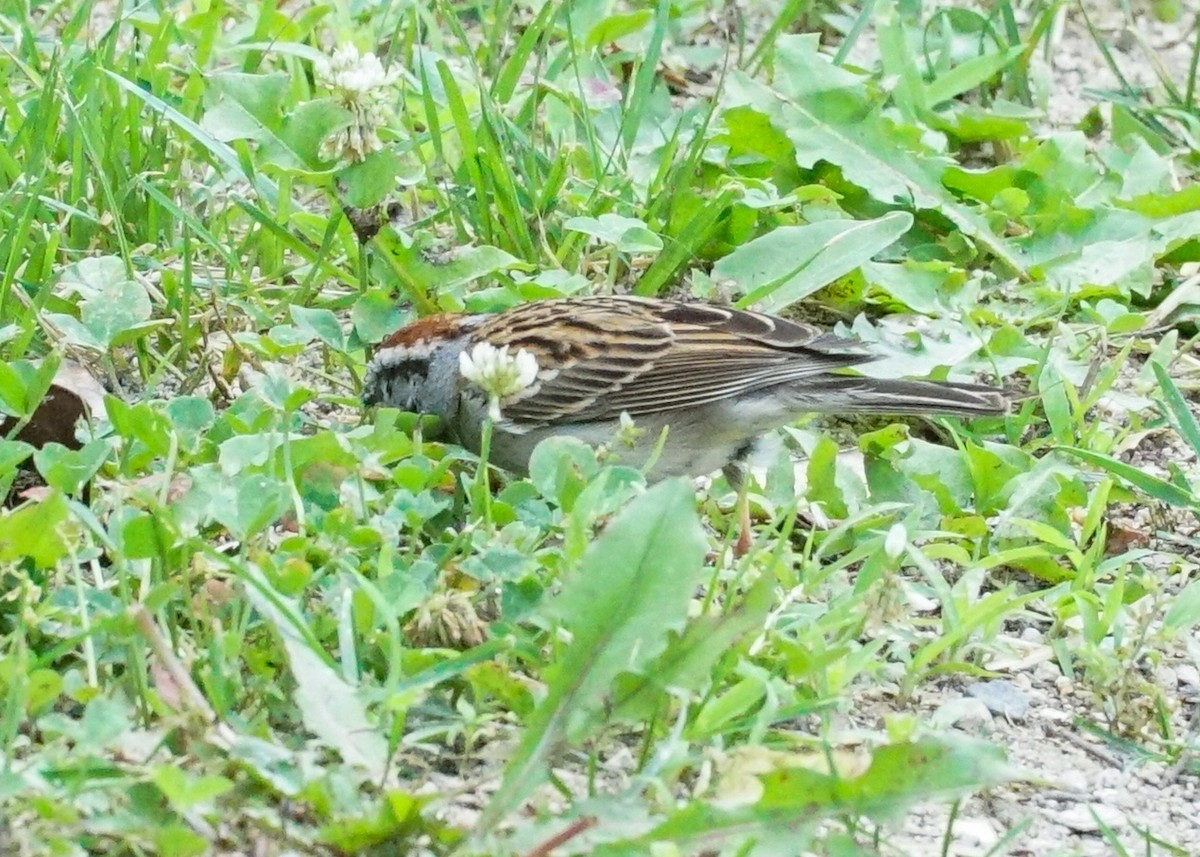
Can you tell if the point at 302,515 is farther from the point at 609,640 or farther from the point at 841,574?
the point at 841,574

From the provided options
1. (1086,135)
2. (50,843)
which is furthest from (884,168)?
(50,843)

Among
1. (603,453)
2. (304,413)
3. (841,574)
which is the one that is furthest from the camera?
(304,413)

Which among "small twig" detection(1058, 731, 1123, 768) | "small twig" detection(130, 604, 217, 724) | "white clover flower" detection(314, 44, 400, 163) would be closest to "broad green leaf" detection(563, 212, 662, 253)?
"white clover flower" detection(314, 44, 400, 163)

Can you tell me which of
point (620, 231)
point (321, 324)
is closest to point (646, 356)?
point (620, 231)

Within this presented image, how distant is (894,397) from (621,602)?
60.2 inches

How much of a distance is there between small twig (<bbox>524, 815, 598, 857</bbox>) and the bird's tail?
176cm

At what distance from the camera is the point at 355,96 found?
12.1 feet

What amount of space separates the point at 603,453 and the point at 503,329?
2.77 ft

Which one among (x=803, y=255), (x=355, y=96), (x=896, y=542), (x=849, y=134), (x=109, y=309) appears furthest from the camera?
(x=849, y=134)

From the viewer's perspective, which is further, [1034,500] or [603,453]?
[1034,500]

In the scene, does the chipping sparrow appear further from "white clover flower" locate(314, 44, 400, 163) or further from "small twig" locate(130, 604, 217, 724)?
"small twig" locate(130, 604, 217, 724)

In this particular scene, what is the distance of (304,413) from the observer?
12.8ft

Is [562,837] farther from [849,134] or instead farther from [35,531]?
[849,134]

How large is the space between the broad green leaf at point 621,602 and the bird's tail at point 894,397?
146cm
